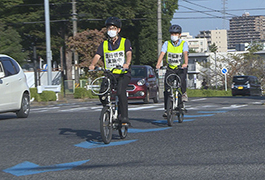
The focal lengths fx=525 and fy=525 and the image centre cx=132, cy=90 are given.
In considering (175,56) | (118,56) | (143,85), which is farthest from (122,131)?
(143,85)

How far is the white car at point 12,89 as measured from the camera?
13.4 meters

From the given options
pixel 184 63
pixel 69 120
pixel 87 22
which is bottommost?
pixel 69 120

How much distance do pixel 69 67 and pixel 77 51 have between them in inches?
257

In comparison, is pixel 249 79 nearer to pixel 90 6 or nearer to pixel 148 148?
pixel 90 6

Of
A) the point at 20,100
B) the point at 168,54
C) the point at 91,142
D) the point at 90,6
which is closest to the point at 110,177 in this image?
the point at 91,142

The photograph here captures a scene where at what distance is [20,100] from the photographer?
14.2 metres

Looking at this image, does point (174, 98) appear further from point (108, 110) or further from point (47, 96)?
point (47, 96)

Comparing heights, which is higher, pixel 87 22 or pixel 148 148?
pixel 87 22

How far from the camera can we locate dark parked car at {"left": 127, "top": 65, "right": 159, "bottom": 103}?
2145 cm

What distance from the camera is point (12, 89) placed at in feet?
45.2

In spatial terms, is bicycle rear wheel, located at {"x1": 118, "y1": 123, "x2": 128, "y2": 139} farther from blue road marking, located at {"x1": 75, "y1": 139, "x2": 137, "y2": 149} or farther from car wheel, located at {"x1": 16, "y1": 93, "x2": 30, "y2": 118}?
car wheel, located at {"x1": 16, "y1": 93, "x2": 30, "y2": 118}

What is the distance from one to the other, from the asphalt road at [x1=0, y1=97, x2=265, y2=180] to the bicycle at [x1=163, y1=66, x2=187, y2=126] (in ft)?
1.00

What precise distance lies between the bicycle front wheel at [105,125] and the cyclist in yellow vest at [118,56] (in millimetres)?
382

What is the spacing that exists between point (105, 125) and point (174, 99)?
346 centimetres
